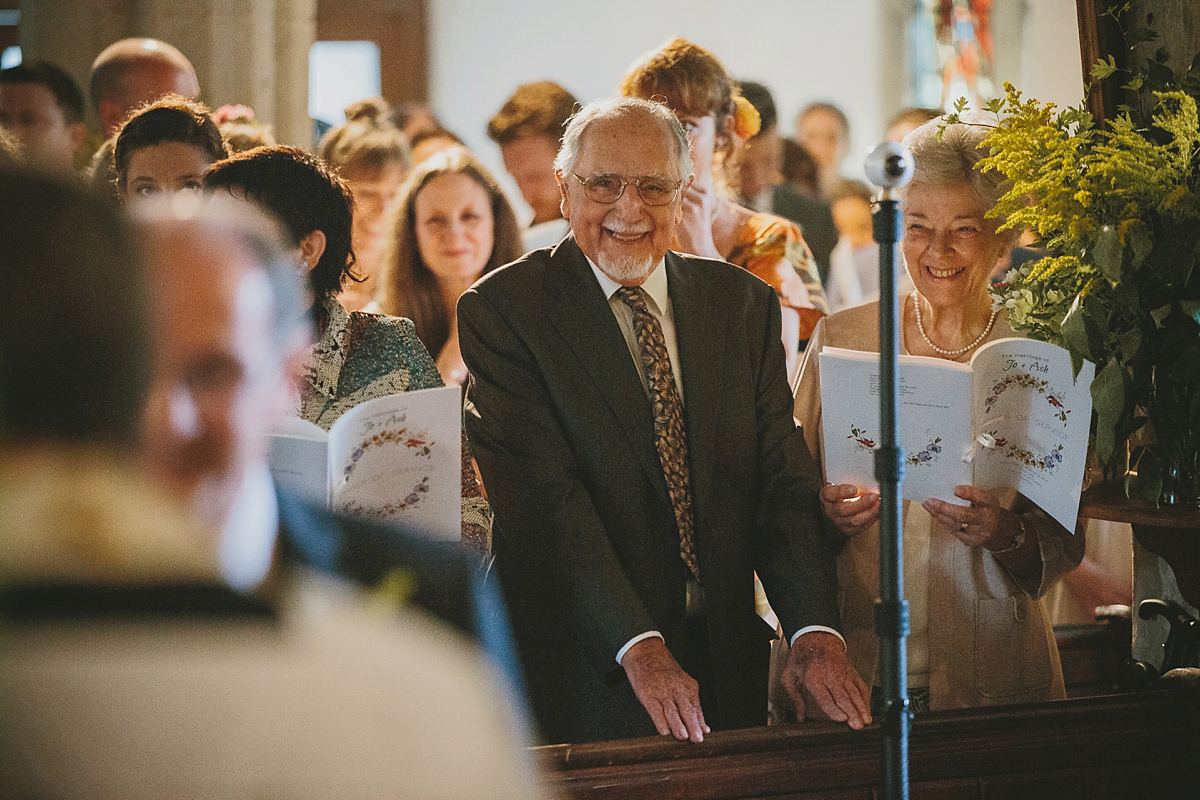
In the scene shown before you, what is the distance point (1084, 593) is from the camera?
156 inches

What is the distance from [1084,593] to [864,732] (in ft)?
7.39

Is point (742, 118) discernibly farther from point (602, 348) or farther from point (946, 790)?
point (946, 790)

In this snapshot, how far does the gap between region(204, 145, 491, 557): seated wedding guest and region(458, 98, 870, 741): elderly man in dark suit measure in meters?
0.18

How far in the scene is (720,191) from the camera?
3.66 metres

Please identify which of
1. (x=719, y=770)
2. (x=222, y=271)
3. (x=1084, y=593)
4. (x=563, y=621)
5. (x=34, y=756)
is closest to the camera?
(x=34, y=756)

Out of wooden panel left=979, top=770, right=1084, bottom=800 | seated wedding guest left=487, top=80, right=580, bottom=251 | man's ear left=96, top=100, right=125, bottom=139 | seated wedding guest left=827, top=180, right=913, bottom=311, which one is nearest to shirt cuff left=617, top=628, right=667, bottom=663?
wooden panel left=979, top=770, right=1084, bottom=800

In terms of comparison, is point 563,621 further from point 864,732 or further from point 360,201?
point 360,201

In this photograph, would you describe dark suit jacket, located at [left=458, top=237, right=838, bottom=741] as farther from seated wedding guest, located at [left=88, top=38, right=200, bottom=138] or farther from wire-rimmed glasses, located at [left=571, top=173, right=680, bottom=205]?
seated wedding guest, located at [left=88, top=38, right=200, bottom=138]

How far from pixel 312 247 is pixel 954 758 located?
154 cm

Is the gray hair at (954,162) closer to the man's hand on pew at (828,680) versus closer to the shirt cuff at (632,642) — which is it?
the man's hand on pew at (828,680)

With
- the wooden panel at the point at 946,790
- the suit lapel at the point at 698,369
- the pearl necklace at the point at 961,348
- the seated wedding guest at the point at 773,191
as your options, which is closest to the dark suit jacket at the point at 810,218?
the seated wedding guest at the point at 773,191

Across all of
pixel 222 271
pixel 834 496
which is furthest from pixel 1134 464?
pixel 222 271

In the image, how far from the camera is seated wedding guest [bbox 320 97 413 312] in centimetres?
389


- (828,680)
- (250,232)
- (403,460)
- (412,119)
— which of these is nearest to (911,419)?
(828,680)
